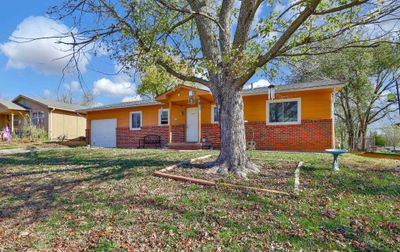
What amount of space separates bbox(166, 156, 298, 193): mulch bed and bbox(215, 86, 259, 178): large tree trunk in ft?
1.17

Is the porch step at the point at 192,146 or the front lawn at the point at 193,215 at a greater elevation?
the porch step at the point at 192,146

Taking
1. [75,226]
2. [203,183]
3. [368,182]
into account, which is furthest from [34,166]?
[368,182]

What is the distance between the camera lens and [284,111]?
38.4 ft

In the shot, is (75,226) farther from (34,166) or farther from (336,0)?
(336,0)

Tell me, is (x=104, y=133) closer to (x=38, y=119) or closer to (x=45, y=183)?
(x=38, y=119)

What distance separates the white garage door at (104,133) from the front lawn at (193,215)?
39.6 feet

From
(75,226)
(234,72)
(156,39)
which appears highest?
(156,39)

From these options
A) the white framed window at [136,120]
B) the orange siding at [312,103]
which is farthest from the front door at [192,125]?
the orange siding at [312,103]

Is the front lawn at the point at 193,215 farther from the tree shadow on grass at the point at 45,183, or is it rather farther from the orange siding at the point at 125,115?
the orange siding at the point at 125,115

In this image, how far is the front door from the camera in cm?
1419

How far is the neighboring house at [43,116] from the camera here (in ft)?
71.2

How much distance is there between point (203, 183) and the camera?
16.2ft

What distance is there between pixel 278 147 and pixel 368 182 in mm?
6628

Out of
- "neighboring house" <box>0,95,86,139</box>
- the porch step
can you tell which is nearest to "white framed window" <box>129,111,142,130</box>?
the porch step
